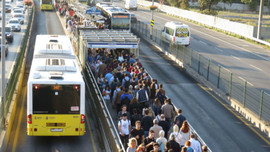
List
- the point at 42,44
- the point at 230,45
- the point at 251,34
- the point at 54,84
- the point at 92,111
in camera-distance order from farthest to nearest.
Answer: the point at 251,34
the point at 230,45
the point at 42,44
the point at 92,111
the point at 54,84

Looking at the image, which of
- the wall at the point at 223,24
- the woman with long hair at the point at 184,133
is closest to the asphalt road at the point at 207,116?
the woman with long hair at the point at 184,133

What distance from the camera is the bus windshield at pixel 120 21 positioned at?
5127 cm

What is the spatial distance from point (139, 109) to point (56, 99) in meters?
3.11

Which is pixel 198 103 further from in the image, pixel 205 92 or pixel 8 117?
pixel 8 117

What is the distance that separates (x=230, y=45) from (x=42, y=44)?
28698mm

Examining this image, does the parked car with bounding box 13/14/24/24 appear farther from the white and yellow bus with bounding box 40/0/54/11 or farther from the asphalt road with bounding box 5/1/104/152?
the asphalt road with bounding box 5/1/104/152

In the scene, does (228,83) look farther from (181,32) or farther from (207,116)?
(181,32)

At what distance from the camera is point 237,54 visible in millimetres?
43406

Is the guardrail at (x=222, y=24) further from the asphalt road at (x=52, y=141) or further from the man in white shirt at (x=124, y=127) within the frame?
the man in white shirt at (x=124, y=127)

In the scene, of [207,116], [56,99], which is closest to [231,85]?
[207,116]

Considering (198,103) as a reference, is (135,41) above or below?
above

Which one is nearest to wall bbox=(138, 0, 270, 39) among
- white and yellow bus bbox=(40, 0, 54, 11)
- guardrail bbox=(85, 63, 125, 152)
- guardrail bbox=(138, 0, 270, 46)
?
guardrail bbox=(138, 0, 270, 46)

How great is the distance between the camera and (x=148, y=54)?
138ft

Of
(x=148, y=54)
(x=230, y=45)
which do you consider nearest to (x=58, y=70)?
(x=148, y=54)
